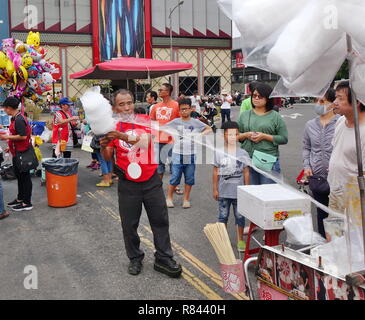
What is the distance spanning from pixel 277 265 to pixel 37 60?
7187 millimetres

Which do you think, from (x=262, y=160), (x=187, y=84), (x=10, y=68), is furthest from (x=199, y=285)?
(x=187, y=84)

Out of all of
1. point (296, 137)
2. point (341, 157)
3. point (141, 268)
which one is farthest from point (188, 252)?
point (296, 137)

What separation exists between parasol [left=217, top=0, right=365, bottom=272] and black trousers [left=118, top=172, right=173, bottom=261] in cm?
202

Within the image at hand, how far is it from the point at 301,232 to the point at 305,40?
143cm

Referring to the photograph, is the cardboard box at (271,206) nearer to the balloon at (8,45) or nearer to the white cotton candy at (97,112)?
the white cotton candy at (97,112)

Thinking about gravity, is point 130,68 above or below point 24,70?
above

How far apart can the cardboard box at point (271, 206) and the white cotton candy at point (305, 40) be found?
5.27ft

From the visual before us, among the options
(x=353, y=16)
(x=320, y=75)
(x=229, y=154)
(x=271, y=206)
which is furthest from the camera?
(x=229, y=154)

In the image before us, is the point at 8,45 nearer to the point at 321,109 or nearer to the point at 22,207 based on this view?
the point at 22,207

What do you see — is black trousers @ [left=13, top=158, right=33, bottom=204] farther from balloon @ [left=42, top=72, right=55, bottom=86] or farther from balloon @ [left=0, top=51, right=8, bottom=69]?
balloon @ [left=42, top=72, right=55, bottom=86]

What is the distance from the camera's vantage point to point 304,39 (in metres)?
1.85

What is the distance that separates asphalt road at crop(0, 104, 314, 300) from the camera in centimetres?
369

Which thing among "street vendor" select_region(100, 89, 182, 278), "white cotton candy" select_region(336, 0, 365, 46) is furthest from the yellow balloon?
"white cotton candy" select_region(336, 0, 365, 46)

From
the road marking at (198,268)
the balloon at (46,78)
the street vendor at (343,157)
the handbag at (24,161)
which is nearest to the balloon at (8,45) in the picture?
the balloon at (46,78)
